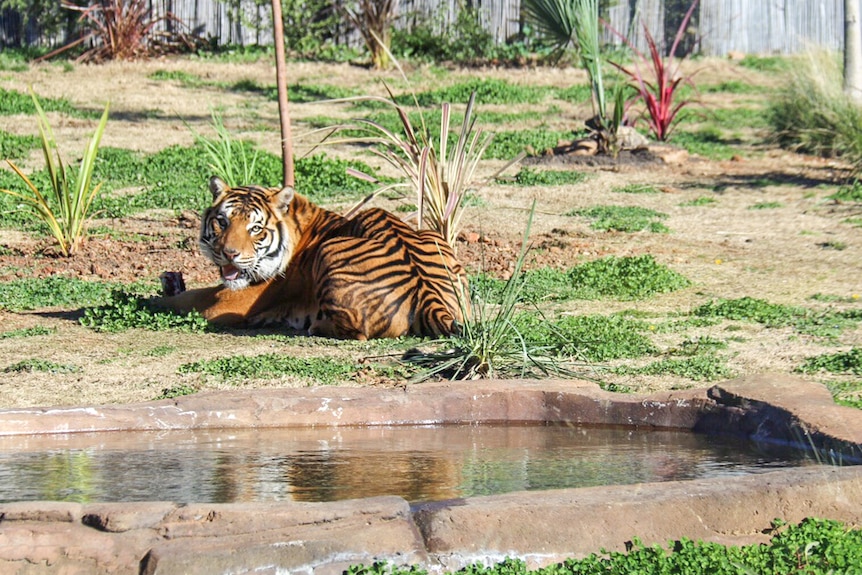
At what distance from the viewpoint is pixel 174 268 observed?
10.1m

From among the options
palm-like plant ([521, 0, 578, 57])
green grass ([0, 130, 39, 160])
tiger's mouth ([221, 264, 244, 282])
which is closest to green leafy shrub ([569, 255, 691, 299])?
tiger's mouth ([221, 264, 244, 282])

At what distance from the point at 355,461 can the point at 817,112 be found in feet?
38.7

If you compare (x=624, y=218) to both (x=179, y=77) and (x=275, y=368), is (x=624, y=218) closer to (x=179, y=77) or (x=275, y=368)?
(x=275, y=368)

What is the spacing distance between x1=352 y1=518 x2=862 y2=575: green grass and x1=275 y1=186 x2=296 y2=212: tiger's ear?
4587 millimetres

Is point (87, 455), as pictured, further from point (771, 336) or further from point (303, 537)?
point (771, 336)

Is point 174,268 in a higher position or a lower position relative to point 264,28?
lower

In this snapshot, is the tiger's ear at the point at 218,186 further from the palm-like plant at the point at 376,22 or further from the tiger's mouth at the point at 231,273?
the palm-like plant at the point at 376,22

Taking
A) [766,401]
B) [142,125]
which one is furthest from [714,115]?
[766,401]

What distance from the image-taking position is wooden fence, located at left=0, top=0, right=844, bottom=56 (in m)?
22.7

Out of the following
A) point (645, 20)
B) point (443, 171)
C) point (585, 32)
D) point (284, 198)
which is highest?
point (645, 20)

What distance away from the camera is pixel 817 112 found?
15.7 m

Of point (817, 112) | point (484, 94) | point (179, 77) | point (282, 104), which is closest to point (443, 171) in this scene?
point (282, 104)

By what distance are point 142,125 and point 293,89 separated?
3.44 metres

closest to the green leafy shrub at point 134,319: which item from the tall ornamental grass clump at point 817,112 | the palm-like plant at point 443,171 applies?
the palm-like plant at point 443,171
